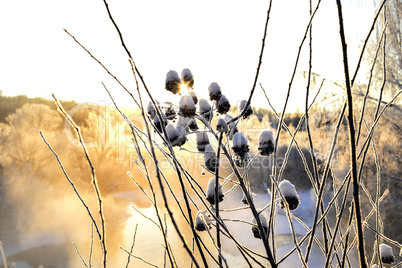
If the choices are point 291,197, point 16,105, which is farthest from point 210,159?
point 16,105

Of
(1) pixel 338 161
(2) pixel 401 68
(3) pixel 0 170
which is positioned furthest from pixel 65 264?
(2) pixel 401 68

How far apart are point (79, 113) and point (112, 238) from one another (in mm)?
8404

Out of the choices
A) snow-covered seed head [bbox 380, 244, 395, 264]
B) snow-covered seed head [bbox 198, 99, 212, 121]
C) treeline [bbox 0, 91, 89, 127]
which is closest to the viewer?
snow-covered seed head [bbox 198, 99, 212, 121]

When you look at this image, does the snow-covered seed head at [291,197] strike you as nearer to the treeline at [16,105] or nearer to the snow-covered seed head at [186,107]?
the snow-covered seed head at [186,107]

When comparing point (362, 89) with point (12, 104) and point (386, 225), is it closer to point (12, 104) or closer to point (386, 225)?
point (386, 225)

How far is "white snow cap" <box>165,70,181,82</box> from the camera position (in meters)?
0.58

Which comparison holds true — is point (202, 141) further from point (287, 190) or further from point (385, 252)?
point (385, 252)

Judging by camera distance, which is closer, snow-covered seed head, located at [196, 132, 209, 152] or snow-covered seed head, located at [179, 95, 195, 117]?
snow-covered seed head, located at [179, 95, 195, 117]

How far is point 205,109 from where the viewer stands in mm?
619

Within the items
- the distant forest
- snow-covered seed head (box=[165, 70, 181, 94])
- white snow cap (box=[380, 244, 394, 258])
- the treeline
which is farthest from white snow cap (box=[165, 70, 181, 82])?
the treeline

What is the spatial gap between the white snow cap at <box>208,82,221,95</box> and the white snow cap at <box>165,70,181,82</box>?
71 mm

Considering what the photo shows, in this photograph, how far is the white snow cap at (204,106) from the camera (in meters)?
0.62

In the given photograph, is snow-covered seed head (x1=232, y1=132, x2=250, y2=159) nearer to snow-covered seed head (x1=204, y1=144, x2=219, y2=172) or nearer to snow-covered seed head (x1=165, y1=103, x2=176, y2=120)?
snow-covered seed head (x1=204, y1=144, x2=219, y2=172)

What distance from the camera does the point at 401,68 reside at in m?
5.16
